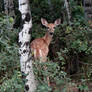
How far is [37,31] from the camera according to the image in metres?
9.17

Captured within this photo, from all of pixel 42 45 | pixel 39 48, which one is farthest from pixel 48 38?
pixel 39 48

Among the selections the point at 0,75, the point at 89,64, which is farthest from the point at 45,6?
the point at 0,75

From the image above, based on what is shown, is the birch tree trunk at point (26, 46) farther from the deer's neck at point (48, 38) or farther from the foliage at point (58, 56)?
the deer's neck at point (48, 38)

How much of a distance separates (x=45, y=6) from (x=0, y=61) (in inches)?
268

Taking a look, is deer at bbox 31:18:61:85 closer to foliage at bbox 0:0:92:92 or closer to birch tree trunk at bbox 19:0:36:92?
foliage at bbox 0:0:92:92

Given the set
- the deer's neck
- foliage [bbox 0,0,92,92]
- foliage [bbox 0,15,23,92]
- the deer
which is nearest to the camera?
foliage [bbox 0,15,23,92]

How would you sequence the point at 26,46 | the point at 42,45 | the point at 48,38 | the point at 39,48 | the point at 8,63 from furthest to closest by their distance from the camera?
the point at 48,38 < the point at 42,45 < the point at 39,48 < the point at 8,63 < the point at 26,46

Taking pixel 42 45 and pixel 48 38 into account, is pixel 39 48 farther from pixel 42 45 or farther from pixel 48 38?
pixel 48 38

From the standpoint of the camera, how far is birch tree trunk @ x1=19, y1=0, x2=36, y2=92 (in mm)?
5609

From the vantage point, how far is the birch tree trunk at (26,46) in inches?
221

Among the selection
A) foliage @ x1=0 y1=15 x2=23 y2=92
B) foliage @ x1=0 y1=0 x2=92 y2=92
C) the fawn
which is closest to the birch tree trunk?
foliage @ x1=0 y1=0 x2=92 y2=92

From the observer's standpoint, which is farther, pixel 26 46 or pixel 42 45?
pixel 42 45

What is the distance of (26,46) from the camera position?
5.67 metres

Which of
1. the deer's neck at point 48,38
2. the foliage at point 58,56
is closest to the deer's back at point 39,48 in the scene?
the deer's neck at point 48,38
